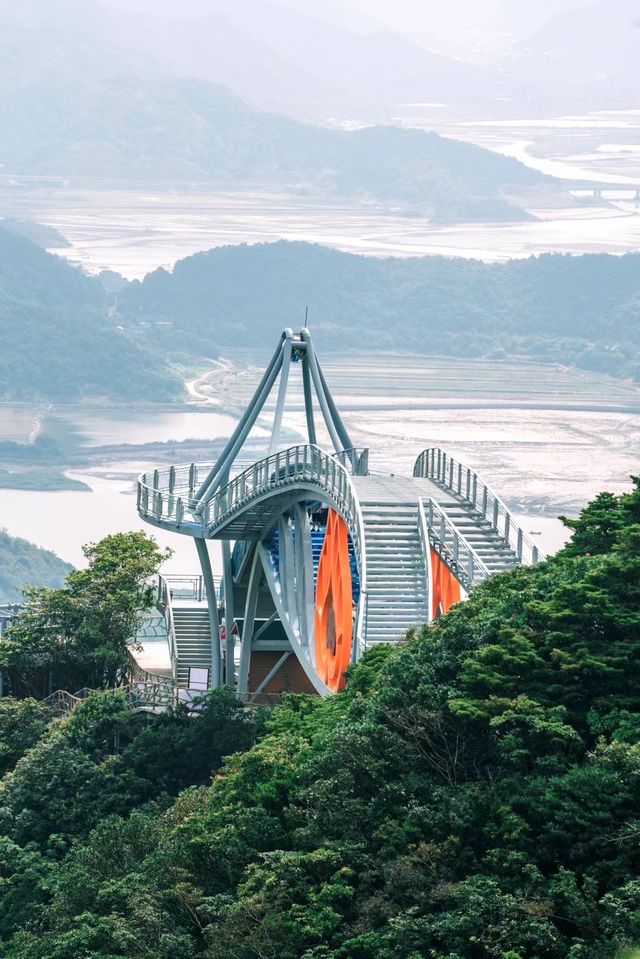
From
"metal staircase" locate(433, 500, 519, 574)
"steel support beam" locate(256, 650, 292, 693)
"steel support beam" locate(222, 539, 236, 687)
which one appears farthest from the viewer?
"steel support beam" locate(222, 539, 236, 687)

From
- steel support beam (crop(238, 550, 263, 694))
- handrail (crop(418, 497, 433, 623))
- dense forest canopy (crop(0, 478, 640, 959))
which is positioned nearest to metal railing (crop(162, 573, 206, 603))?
steel support beam (crop(238, 550, 263, 694))

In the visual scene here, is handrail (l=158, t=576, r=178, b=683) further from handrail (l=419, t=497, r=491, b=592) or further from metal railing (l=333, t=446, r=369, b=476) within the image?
handrail (l=419, t=497, r=491, b=592)

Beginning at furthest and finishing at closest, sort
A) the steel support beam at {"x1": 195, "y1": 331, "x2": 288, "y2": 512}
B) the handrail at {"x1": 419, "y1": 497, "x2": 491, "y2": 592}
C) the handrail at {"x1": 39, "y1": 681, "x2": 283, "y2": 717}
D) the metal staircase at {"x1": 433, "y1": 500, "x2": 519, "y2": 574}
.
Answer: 1. the steel support beam at {"x1": 195, "y1": 331, "x2": 288, "y2": 512}
2. the handrail at {"x1": 39, "y1": 681, "x2": 283, "y2": 717}
3. the metal staircase at {"x1": 433, "y1": 500, "x2": 519, "y2": 574}
4. the handrail at {"x1": 419, "y1": 497, "x2": 491, "y2": 592}

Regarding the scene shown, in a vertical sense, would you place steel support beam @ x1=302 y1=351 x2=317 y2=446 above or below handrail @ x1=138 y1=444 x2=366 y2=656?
above

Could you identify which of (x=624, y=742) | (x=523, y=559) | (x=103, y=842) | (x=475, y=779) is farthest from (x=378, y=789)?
(x=523, y=559)

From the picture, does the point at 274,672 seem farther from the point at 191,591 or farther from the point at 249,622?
the point at 191,591

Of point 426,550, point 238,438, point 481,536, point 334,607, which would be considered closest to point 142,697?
point 334,607
